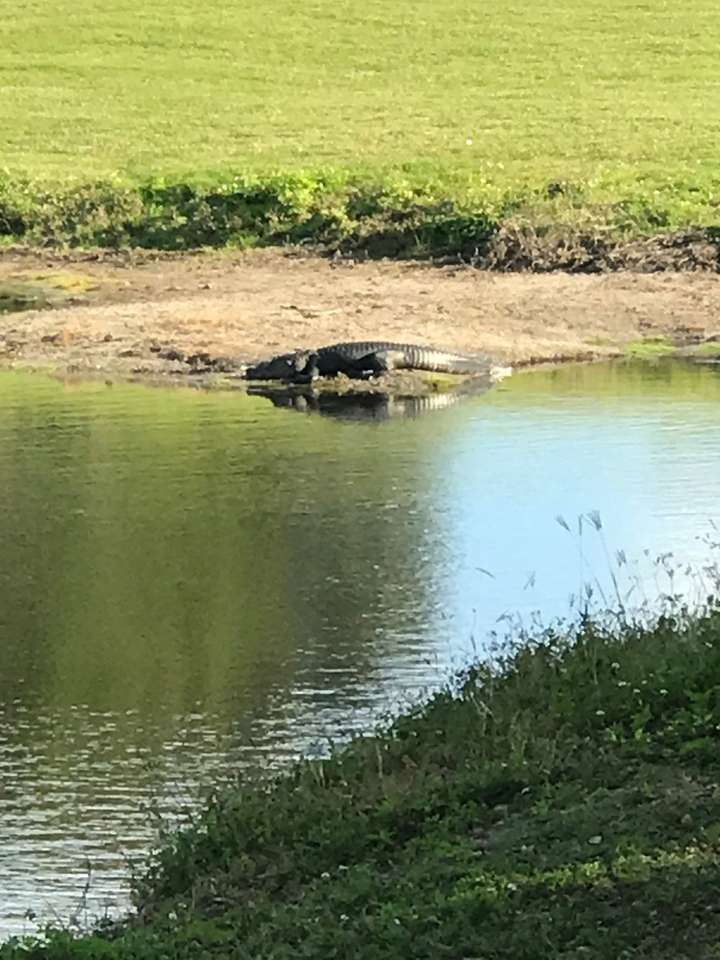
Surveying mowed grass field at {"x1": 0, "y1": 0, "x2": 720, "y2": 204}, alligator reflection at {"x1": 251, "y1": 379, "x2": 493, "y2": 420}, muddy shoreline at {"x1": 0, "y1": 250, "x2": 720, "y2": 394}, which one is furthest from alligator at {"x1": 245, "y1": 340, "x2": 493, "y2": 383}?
mowed grass field at {"x1": 0, "y1": 0, "x2": 720, "y2": 204}

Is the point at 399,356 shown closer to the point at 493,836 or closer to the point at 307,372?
the point at 307,372

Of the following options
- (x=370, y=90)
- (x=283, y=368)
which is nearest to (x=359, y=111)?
(x=370, y=90)

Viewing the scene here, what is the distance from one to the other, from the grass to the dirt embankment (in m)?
2.43

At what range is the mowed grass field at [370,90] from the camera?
35656 millimetres

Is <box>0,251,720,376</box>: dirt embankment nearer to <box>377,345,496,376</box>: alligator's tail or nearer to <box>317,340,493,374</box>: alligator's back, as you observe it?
<box>377,345,496,376</box>: alligator's tail

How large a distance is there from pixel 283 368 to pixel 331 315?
335 cm

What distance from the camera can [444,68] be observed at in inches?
1745

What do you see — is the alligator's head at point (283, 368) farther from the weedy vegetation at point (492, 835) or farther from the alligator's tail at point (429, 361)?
the weedy vegetation at point (492, 835)

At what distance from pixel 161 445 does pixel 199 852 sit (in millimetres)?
12023

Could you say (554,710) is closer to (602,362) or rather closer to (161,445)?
(161,445)

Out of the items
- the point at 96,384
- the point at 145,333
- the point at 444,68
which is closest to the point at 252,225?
the point at 145,333

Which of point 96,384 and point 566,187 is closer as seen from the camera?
point 96,384

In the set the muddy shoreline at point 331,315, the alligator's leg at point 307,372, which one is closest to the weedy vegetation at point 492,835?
the alligator's leg at point 307,372

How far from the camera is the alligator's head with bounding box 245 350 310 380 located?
22.6 m
